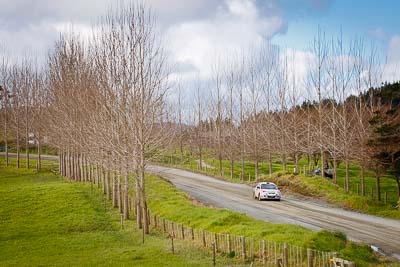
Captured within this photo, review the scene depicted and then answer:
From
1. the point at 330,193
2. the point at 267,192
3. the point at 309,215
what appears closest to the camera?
the point at 309,215

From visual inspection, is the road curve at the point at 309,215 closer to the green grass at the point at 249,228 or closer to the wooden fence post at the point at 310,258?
the green grass at the point at 249,228

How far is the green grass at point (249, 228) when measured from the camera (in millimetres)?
18359

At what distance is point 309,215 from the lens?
100 feet

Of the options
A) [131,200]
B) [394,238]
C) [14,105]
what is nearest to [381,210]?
[394,238]

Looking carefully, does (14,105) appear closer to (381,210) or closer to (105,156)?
(105,156)

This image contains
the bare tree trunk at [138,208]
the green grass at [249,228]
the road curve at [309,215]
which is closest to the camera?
the green grass at [249,228]

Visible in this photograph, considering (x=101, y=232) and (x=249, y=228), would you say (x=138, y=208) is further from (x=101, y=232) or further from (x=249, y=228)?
(x=249, y=228)

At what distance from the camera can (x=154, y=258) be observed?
19969mm

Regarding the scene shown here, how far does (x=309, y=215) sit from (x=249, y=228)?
9286mm

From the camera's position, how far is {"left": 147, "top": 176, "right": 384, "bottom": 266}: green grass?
18.4m

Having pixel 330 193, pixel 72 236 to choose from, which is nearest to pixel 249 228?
pixel 72 236

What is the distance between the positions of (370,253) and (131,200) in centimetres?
2254

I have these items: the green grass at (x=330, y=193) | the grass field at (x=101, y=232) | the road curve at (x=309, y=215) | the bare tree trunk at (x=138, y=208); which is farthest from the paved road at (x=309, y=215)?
the bare tree trunk at (x=138, y=208)

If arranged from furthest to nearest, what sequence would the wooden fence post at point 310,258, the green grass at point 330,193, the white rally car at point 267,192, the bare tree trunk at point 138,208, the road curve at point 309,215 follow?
the white rally car at point 267,192
the green grass at point 330,193
the bare tree trunk at point 138,208
the road curve at point 309,215
the wooden fence post at point 310,258
